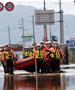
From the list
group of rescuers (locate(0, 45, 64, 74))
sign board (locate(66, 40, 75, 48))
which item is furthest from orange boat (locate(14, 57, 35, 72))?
sign board (locate(66, 40, 75, 48))

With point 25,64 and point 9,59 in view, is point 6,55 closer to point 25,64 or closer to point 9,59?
point 9,59

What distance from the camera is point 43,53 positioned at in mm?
30531

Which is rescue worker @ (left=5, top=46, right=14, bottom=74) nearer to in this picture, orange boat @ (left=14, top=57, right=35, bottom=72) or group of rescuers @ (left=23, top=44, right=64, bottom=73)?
orange boat @ (left=14, top=57, right=35, bottom=72)

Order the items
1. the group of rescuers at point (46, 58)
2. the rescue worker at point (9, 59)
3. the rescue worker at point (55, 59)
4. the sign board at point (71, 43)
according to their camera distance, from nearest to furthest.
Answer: the group of rescuers at point (46, 58)
the rescue worker at point (55, 59)
the rescue worker at point (9, 59)
the sign board at point (71, 43)

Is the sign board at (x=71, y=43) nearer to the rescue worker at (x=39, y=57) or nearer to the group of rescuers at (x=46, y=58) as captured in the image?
the group of rescuers at (x=46, y=58)

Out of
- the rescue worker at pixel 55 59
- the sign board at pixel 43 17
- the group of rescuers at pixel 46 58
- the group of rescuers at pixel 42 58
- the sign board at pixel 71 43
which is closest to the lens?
the group of rescuers at pixel 46 58

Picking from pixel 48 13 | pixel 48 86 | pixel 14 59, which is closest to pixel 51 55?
pixel 14 59

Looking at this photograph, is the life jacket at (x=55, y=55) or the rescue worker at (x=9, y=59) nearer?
the life jacket at (x=55, y=55)

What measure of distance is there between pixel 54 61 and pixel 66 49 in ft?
48.5

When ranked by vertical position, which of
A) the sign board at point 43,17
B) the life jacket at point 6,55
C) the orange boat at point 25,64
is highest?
the sign board at point 43,17

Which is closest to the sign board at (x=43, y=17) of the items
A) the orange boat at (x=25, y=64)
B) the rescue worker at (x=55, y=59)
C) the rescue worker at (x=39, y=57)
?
the orange boat at (x=25, y=64)

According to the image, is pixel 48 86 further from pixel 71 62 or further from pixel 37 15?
pixel 37 15

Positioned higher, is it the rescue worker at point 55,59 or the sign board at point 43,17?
the sign board at point 43,17

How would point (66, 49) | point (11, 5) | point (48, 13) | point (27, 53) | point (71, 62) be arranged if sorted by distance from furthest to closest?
point (48, 13), point (71, 62), point (66, 49), point (27, 53), point (11, 5)
